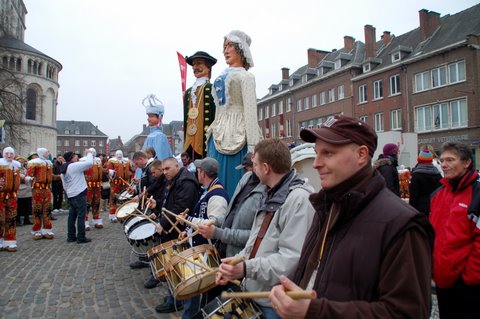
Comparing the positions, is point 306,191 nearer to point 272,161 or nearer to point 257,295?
point 272,161

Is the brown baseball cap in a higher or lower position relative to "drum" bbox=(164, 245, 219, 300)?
higher

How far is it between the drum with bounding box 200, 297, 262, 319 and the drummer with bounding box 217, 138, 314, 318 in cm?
8

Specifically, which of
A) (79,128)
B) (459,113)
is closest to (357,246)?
(459,113)

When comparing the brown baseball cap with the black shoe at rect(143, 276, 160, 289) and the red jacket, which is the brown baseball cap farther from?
the black shoe at rect(143, 276, 160, 289)

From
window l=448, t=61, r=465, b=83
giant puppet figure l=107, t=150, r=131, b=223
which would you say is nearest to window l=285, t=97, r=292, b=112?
window l=448, t=61, r=465, b=83

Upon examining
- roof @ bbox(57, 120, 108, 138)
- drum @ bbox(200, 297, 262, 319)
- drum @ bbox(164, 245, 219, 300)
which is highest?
roof @ bbox(57, 120, 108, 138)

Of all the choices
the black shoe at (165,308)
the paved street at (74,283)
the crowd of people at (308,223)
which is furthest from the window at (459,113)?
the black shoe at (165,308)

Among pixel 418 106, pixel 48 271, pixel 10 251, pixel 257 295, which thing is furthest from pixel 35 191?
pixel 418 106

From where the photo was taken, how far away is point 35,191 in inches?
363

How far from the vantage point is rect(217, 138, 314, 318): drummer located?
7.44 feet

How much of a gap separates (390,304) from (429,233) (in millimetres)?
343

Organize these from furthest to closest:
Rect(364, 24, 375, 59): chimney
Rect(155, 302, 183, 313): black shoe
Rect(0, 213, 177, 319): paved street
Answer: Rect(364, 24, 375, 59): chimney, Rect(0, 213, 177, 319): paved street, Rect(155, 302, 183, 313): black shoe

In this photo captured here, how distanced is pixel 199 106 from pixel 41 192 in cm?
592

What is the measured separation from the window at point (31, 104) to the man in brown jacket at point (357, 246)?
57874mm
